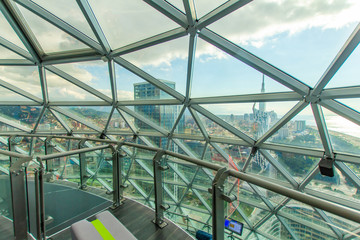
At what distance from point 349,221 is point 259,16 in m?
4.20

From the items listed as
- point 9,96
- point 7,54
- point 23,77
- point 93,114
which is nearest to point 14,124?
point 9,96

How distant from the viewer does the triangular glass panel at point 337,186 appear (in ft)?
19.0

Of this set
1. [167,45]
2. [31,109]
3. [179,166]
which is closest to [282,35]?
[167,45]

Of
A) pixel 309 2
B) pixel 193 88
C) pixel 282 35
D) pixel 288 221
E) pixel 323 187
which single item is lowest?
pixel 323 187

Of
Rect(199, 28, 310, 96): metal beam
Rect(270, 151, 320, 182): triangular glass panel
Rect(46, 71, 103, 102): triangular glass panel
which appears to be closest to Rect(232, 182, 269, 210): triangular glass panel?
Rect(199, 28, 310, 96): metal beam

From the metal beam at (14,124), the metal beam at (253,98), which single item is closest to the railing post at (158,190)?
the metal beam at (253,98)

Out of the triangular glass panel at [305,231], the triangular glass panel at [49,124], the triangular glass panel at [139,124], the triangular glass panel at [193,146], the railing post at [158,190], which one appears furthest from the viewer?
the triangular glass panel at [49,124]

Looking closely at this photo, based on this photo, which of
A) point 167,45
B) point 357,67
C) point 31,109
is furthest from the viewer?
point 31,109

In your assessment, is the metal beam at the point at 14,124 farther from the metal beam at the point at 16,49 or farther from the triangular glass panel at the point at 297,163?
the triangular glass panel at the point at 297,163

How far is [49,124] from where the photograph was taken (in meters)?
11.6

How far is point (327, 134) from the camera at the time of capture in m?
5.22

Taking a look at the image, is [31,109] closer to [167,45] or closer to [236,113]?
[167,45]

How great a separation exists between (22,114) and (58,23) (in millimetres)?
8082

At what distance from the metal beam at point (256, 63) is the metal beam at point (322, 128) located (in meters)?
0.58
